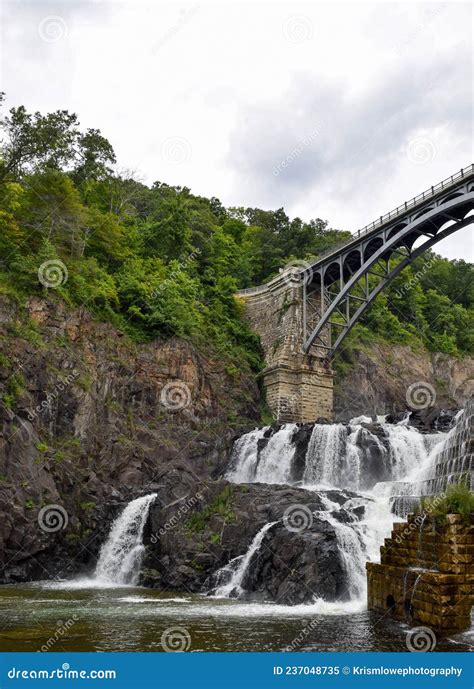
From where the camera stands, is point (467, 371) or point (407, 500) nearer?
point (407, 500)

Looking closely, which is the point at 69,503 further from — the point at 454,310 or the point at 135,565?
the point at 454,310

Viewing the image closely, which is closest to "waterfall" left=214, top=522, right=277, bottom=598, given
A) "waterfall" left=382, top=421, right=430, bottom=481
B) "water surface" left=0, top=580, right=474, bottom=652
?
"water surface" left=0, top=580, right=474, bottom=652

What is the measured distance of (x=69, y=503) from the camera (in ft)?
81.7

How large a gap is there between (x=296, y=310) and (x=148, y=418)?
50.1ft

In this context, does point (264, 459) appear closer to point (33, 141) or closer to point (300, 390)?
point (300, 390)

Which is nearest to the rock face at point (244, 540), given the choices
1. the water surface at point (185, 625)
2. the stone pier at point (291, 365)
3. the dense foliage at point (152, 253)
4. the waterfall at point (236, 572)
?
the waterfall at point (236, 572)

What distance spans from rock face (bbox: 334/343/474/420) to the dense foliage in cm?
169

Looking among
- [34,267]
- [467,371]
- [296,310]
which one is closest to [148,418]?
[34,267]

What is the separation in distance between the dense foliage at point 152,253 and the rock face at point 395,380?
1.69 meters

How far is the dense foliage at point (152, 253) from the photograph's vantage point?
3353 cm

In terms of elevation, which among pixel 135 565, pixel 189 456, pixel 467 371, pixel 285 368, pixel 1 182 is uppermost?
pixel 1 182

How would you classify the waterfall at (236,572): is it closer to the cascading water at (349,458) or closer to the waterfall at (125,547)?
the cascading water at (349,458)

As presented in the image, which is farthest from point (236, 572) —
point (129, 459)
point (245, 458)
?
point (245, 458)

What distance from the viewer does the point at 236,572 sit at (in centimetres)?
1898
